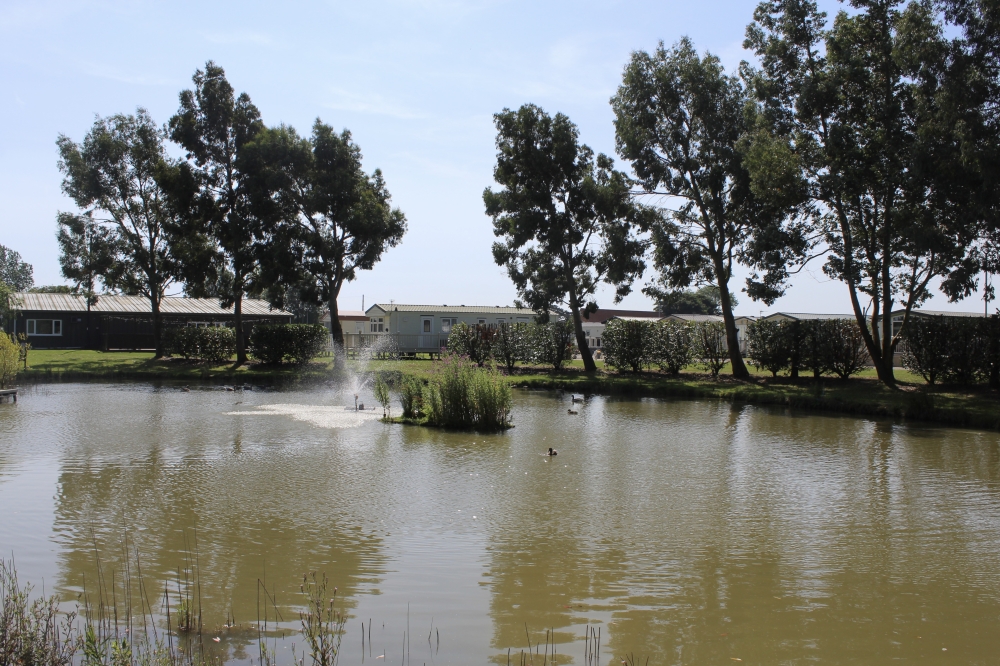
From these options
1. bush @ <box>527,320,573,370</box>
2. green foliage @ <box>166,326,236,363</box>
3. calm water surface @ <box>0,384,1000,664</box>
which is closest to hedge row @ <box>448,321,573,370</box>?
bush @ <box>527,320,573,370</box>

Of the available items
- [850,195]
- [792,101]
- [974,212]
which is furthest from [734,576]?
[792,101]

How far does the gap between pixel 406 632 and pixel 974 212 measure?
17648 mm

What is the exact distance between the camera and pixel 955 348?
21.1 metres

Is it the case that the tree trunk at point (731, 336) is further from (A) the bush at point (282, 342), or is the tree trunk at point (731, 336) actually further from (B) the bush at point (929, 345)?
(A) the bush at point (282, 342)

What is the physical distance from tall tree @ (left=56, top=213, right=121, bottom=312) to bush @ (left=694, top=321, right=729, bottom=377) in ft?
91.0

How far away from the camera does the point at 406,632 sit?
4.77 metres

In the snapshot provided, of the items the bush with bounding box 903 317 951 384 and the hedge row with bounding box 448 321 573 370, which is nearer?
the bush with bounding box 903 317 951 384

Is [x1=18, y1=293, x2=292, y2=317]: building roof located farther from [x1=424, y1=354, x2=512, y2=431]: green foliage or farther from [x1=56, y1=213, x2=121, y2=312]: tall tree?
[x1=424, y1=354, x2=512, y2=431]: green foliage

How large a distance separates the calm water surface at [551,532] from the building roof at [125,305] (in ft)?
114

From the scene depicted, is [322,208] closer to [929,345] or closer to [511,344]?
[511,344]

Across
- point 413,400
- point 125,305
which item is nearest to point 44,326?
point 125,305

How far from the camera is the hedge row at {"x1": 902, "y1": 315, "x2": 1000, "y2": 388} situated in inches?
808

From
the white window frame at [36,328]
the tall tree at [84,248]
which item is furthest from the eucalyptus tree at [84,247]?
the white window frame at [36,328]

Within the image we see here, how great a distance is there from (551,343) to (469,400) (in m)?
17.6
